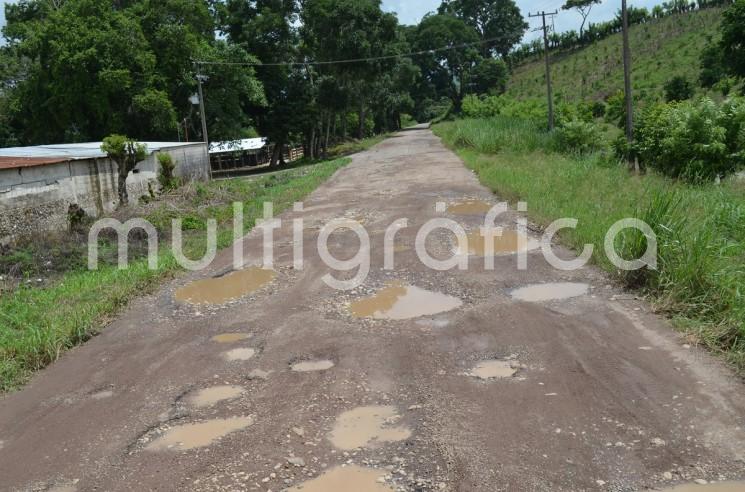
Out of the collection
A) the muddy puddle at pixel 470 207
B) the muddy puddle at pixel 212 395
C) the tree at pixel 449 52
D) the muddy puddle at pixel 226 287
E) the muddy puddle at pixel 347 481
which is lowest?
the muddy puddle at pixel 347 481

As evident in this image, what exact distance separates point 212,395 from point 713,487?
3516 millimetres

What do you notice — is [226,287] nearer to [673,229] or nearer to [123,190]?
[673,229]

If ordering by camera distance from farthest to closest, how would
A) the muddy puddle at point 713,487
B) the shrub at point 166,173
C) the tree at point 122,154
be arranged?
the shrub at point 166,173, the tree at point 122,154, the muddy puddle at point 713,487

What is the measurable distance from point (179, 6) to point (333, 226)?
64.1 ft

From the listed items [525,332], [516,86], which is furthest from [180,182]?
[516,86]

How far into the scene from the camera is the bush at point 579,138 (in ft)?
66.3

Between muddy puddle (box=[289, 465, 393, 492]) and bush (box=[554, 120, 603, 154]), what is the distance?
1791 centimetres

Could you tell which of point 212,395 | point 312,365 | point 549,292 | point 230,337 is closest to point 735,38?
point 549,292

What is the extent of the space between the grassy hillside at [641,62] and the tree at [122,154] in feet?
96.4

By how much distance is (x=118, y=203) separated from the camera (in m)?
15.7

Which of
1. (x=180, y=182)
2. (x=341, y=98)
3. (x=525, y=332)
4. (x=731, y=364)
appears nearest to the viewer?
(x=731, y=364)

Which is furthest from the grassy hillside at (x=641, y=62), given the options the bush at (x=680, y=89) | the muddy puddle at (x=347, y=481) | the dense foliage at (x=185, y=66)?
the muddy puddle at (x=347, y=481)

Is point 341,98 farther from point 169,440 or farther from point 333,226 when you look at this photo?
point 169,440

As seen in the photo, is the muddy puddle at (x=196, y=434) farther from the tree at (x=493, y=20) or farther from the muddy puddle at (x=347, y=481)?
the tree at (x=493, y=20)
